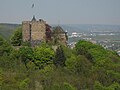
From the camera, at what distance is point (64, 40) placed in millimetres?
50219

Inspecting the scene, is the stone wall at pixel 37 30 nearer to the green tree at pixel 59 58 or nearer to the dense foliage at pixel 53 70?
the dense foliage at pixel 53 70

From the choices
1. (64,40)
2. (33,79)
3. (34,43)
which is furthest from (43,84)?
(64,40)

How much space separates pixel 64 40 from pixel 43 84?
49.5 ft

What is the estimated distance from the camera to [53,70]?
129 ft

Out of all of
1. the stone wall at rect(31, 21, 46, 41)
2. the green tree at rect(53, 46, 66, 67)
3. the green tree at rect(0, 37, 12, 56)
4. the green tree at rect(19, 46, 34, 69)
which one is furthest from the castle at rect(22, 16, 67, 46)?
the green tree at rect(53, 46, 66, 67)

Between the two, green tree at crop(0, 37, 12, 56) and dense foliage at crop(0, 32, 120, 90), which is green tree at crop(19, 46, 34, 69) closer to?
dense foliage at crop(0, 32, 120, 90)

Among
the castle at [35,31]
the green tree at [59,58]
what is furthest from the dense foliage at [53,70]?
the castle at [35,31]

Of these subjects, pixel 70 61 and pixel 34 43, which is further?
pixel 34 43

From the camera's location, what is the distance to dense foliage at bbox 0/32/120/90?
3516 centimetres

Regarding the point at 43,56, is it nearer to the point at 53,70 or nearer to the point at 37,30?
the point at 53,70

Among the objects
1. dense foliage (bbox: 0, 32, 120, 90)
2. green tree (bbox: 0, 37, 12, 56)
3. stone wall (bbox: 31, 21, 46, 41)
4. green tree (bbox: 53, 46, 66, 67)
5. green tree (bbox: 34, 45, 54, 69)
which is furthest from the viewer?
stone wall (bbox: 31, 21, 46, 41)

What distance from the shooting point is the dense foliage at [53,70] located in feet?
115

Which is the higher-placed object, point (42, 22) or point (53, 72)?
point (42, 22)

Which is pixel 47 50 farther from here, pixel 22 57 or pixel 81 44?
pixel 81 44
